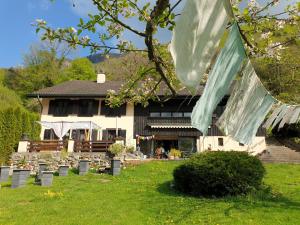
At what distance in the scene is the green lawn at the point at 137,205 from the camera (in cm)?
855

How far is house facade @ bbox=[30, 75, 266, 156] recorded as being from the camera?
30.2 meters

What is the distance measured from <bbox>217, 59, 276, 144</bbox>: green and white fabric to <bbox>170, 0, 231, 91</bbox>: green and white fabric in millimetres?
1170

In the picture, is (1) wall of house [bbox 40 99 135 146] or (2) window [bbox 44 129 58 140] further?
(1) wall of house [bbox 40 99 135 146]

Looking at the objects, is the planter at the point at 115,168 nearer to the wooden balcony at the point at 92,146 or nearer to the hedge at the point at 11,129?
the wooden balcony at the point at 92,146

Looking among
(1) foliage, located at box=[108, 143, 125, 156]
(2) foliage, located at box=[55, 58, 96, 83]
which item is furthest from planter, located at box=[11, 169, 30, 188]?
(2) foliage, located at box=[55, 58, 96, 83]

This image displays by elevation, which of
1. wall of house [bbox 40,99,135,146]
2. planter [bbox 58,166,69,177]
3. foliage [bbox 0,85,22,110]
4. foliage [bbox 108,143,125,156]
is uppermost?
foliage [bbox 0,85,22,110]

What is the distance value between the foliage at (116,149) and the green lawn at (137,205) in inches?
311

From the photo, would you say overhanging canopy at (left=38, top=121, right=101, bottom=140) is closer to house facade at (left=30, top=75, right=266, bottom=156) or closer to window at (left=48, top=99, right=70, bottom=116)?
house facade at (left=30, top=75, right=266, bottom=156)

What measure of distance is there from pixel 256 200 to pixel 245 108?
8.41 meters

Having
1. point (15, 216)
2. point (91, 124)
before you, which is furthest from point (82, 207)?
point (91, 124)

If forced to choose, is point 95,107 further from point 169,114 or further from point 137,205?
point 137,205

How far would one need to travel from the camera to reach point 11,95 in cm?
4403

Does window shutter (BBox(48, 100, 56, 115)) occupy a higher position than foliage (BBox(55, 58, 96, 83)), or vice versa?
foliage (BBox(55, 58, 96, 83))

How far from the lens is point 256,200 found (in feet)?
35.2
